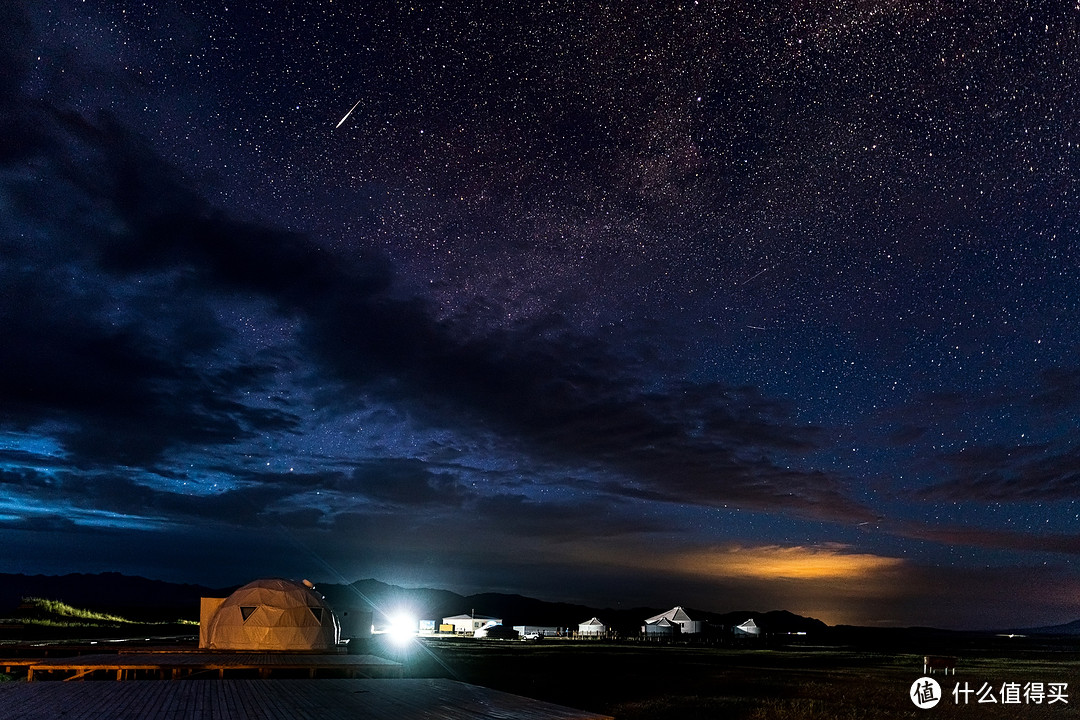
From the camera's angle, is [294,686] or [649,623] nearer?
[294,686]

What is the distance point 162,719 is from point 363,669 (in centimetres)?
1154

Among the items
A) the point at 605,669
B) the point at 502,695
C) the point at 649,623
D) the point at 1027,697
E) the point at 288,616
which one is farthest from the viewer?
the point at 649,623

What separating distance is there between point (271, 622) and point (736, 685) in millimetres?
19344

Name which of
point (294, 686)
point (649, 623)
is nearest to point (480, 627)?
point (649, 623)

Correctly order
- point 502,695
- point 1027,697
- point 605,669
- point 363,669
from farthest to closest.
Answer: point 605,669, point 1027,697, point 363,669, point 502,695

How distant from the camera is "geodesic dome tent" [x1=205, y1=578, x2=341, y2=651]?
111ft

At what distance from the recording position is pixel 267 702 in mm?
14688

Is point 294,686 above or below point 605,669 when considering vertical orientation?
above

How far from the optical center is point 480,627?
117 metres

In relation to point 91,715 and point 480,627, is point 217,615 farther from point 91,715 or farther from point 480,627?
point 480,627
